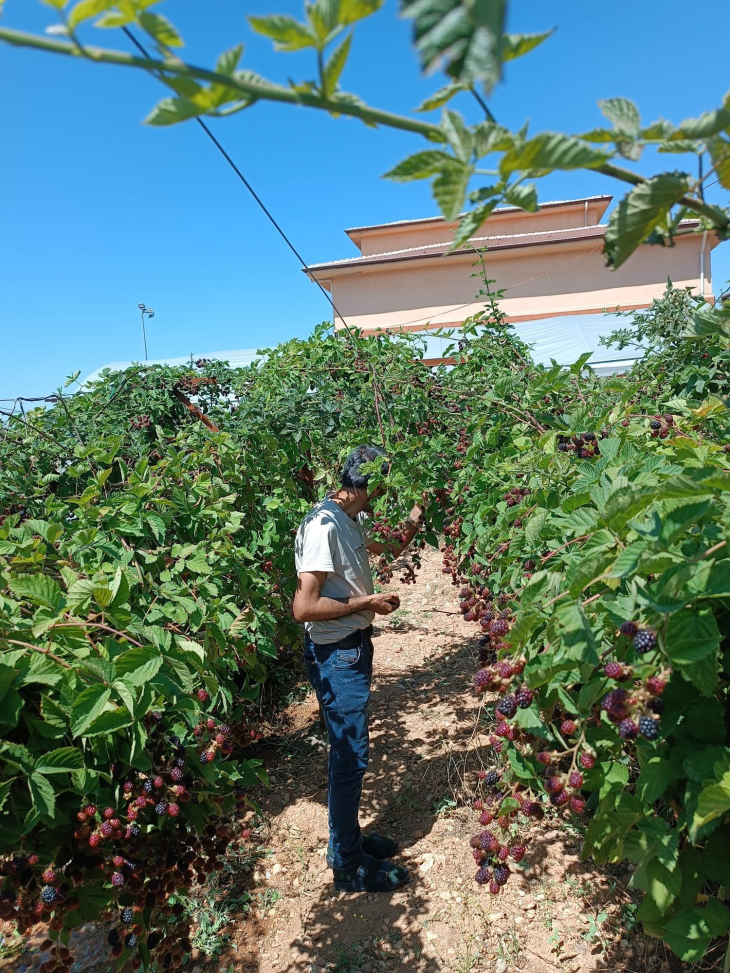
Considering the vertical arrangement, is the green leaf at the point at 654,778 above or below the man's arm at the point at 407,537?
below

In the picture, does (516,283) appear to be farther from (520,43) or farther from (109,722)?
(520,43)

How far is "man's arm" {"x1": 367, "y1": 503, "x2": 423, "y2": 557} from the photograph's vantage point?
3426mm

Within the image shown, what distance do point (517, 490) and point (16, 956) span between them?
3.01 meters

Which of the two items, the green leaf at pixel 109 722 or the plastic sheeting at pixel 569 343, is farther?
the plastic sheeting at pixel 569 343

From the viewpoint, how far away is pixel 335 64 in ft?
2.18

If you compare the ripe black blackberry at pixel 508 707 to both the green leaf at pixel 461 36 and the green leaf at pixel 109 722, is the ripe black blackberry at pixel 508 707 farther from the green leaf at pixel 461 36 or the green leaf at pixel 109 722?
the green leaf at pixel 461 36

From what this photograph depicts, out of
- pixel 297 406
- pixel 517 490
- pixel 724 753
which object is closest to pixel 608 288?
pixel 297 406

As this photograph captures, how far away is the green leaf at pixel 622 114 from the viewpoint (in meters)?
0.75

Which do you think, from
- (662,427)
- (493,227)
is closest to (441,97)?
(662,427)

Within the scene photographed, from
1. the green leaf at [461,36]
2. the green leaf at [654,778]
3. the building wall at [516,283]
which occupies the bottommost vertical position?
the green leaf at [654,778]

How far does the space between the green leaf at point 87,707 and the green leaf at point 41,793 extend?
11 cm

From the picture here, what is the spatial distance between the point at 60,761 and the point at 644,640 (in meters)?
1.29

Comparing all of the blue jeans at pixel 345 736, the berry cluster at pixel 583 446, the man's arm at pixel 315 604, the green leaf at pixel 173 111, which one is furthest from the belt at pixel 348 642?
the green leaf at pixel 173 111

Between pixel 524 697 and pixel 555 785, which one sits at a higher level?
pixel 524 697
